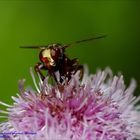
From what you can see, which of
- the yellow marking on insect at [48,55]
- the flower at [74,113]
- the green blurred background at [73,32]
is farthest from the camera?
the green blurred background at [73,32]

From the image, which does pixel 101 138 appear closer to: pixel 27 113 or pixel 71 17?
pixel 27 113

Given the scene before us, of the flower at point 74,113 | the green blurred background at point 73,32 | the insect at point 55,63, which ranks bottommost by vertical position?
the flower at point 74,113

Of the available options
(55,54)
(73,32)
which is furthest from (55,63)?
(73,32)

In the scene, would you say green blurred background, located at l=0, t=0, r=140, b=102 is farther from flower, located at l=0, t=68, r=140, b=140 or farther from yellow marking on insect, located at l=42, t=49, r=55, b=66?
yellow marking on insect, located at l=42, t=49, r=55, b=66

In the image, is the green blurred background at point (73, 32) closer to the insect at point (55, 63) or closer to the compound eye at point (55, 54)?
the insect at point (55, 63)

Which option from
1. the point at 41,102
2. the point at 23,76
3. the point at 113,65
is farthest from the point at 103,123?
the point at 113,65

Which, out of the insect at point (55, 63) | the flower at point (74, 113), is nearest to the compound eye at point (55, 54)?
the insect at point (55, 63)

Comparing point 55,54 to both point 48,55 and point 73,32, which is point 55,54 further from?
point 73,32
